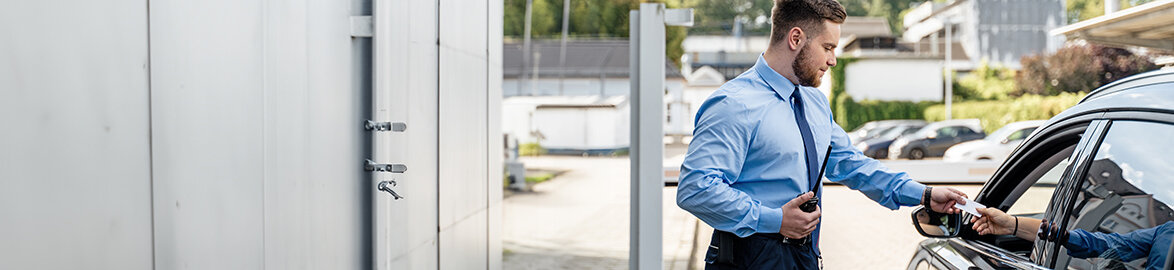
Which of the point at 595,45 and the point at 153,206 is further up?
the point at 595,45

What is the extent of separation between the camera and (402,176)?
4133mm

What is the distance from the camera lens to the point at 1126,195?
2082mm

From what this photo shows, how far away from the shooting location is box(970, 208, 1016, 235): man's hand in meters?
→ 2.85

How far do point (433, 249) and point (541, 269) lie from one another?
4.69 m

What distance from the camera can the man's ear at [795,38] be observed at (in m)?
2.79

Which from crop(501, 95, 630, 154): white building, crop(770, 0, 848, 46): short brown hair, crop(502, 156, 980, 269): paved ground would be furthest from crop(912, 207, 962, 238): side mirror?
crop(501, 95, 630, 154): white building

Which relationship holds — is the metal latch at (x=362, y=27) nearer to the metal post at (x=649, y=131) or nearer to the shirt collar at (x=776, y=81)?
the metal post at (x=649, y=131)

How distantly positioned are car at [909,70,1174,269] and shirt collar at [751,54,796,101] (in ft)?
2.08

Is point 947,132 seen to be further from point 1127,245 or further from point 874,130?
point 1127,245

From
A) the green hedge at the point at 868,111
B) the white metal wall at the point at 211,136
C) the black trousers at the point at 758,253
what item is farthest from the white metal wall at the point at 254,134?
the green hedge at the point at 868,111

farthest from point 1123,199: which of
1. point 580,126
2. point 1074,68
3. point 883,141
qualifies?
point 1074,68

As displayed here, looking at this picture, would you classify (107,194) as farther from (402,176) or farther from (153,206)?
(402,176)

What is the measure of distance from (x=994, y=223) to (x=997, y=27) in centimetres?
5606

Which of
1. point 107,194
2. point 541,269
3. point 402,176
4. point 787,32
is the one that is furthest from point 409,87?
point 541,269
